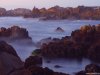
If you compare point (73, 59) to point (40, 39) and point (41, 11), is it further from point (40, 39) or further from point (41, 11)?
point (41, 11)

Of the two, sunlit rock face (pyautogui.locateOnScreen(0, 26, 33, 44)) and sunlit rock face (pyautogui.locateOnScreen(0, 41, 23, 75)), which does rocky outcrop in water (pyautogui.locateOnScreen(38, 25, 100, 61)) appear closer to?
sunlit rock face (pyautogui.locateOnScreen(0, 26, 33, 44))

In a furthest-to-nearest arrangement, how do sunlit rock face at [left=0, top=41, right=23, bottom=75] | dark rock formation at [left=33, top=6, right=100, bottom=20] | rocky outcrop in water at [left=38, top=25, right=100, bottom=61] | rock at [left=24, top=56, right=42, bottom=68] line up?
1. dark rock formation at [left=33, top=6, right=100, bottom=20]
2. rocky outcrop in water at [left=38, top=25, right=100, bottom=61]
3. rock at [left=24, top=56, right=42, bottom=68]
4. sunlit rock face at [left=0, top=41, right=23, bottom=75]

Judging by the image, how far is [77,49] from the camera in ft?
43.4

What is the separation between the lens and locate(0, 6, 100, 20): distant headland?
1940 centimetres

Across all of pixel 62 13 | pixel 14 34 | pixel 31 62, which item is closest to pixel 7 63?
pixel 31 62

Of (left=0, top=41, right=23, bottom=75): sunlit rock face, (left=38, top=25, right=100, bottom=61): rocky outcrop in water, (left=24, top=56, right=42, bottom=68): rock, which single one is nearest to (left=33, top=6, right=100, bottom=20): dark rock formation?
(left=38, top=25, right=100, bottom=61): rocky outcrop in water

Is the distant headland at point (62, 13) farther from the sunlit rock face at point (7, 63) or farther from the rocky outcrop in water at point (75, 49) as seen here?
the sunlit rock face at point (7, 63)

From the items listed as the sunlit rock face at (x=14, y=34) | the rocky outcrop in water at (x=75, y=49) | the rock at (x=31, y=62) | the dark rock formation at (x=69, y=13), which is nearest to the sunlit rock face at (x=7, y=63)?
the rock at (x=31, y=62)

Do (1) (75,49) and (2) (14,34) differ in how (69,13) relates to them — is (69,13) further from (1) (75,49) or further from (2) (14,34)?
(1) (75,49)

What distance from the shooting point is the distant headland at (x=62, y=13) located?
19402 mm

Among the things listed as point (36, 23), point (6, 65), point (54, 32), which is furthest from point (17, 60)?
point (36, 23)

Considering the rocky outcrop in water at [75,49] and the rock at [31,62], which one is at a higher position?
the rock at [31,62]

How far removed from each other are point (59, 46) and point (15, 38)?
2.79 metres

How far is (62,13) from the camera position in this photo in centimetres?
2033
